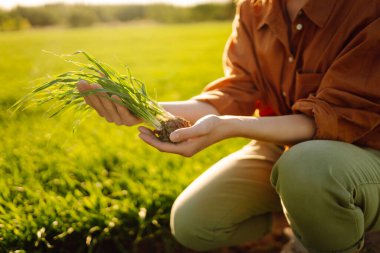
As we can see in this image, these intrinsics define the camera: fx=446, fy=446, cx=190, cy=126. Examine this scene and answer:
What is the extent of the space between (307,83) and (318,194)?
0.55 meters

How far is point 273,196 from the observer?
6.93 ft

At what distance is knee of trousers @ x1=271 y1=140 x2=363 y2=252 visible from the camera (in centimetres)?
155

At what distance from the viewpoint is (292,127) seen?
69.9 inches

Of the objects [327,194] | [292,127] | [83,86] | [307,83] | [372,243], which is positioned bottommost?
[372,243]

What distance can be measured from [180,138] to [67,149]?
1.64 m

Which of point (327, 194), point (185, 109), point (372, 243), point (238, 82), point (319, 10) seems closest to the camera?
point (327, 194)

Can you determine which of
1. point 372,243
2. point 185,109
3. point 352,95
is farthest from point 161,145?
point 372,243

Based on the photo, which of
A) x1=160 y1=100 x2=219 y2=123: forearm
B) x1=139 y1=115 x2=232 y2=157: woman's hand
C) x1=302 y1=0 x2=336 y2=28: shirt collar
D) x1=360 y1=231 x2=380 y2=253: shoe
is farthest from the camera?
x1=160 y1=100 x2=219 y2=123: forearm

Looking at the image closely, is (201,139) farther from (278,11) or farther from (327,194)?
(278,11)

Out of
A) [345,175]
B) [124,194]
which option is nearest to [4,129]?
[124,194]

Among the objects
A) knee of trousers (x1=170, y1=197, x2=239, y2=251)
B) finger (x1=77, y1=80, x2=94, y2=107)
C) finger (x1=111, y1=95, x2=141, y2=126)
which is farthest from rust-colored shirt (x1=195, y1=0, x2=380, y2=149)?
finger (x1=77, y1=80, x2=94, y2=107)

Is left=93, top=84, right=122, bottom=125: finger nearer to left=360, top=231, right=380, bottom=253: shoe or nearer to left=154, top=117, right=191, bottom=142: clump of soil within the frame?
left=154, top=117, right=191, bottom=142: clump of soil

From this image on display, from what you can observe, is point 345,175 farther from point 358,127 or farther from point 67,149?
point 67,149

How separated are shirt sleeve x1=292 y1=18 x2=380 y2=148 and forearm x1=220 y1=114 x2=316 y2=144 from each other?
0.05m
